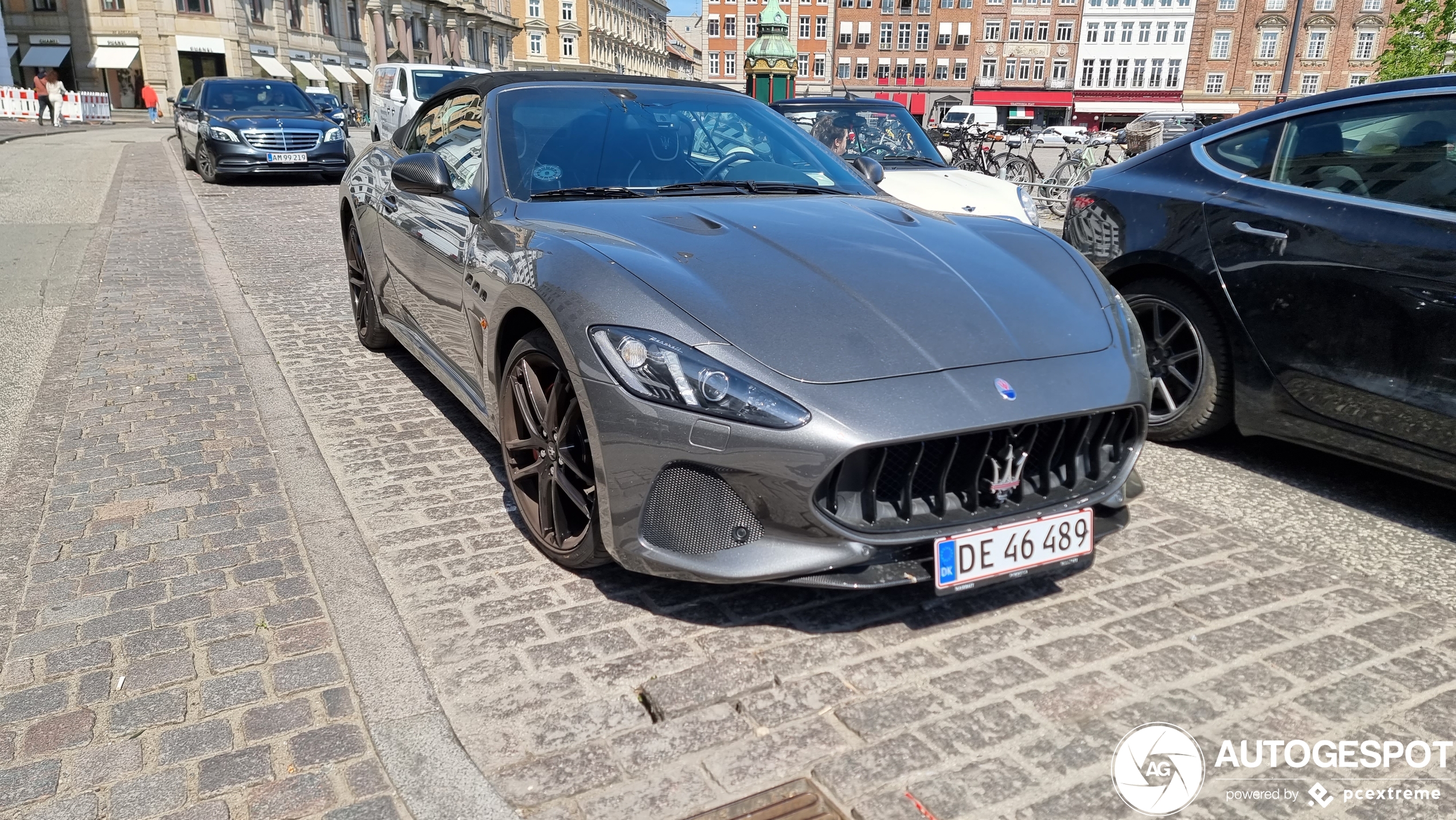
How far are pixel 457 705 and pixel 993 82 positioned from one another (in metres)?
94.8

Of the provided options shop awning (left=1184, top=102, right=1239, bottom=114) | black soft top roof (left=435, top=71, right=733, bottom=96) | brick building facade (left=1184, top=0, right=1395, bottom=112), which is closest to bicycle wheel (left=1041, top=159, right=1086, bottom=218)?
black soft top roof (left=435, top=71, right=733, bottom=96)

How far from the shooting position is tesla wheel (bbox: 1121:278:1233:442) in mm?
4230

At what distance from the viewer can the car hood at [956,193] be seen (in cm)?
809

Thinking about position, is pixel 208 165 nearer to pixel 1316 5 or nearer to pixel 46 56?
pixel 46 56

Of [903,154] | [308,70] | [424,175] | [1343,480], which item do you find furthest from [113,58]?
[1343,480]

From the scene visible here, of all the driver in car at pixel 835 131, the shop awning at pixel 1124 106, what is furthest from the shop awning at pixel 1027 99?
the driver in car at pixel 835 131

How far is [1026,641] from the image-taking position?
2.92 meters

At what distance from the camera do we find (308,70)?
56375mm

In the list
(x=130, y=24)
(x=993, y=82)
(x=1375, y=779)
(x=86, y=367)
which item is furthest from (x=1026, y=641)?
(x=993, y=82)

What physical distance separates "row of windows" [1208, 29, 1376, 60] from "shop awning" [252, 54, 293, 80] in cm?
7066

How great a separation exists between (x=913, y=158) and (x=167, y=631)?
25.2ft

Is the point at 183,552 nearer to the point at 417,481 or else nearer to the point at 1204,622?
the point at 417,481

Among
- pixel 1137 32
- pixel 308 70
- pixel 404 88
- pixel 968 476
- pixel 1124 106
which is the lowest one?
pixel 1124 106

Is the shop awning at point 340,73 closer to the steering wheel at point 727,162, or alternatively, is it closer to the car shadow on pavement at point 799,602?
the steering wheel at point 727,162
